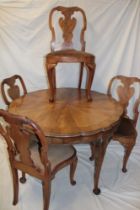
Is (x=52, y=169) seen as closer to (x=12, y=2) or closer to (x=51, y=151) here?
(x=51, y=151)

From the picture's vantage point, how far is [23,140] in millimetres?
1471

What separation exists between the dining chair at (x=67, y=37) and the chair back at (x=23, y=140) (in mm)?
594

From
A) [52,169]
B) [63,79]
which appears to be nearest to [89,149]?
[63,79]

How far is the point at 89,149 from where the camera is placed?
2645 mm

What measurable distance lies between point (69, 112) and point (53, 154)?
0.35m

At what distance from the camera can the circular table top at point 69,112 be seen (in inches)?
64.7

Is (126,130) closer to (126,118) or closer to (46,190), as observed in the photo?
(126,118)

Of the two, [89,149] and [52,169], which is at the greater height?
[52,169]

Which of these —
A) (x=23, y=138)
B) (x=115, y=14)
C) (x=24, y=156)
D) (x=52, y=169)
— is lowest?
(x=52, y=169)

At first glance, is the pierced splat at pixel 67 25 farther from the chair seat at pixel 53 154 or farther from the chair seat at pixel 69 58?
the chair seat at pixel 53 154

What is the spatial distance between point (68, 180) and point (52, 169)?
1.96 ft

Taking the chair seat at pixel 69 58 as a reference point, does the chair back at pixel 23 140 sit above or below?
below

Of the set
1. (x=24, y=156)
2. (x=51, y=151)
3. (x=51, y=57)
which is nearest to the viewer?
(x=24, y=156)

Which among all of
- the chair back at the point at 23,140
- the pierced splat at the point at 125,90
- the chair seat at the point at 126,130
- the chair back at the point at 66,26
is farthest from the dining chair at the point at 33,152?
the chair back at the point at 66,26
